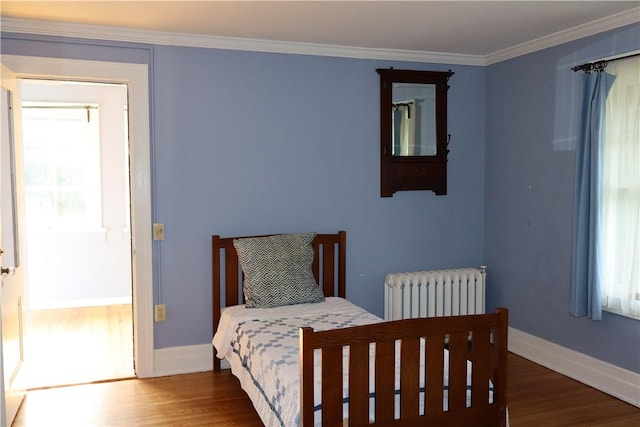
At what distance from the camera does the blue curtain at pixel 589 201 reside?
3.68 meters

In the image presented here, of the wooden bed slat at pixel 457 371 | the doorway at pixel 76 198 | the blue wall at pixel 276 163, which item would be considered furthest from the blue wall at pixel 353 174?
the doorway at pixel 76 198

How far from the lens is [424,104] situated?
4.70 metres

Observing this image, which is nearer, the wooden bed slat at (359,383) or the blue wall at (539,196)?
the wooden bed slat at (359,383)

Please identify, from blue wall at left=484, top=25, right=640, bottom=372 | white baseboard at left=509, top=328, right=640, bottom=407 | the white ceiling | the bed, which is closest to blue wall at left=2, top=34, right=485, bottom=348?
the white ceiling

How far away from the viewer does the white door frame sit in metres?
3.81

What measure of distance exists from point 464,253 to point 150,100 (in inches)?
108

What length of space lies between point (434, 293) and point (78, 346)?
9.48 ft

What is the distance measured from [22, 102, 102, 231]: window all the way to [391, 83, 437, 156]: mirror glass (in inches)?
133

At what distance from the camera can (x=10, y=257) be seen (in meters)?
3.35

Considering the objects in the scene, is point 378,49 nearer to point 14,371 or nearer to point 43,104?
point 14,371

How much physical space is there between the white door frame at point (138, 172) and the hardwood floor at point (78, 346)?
32 centimetres

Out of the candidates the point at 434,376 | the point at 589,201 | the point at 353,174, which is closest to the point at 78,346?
the point at 353,174

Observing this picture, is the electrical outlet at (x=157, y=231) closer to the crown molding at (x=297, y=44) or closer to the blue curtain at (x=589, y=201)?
the crown molding at (x=297, y=44)

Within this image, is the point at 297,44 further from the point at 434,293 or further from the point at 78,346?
the point at 78,346
